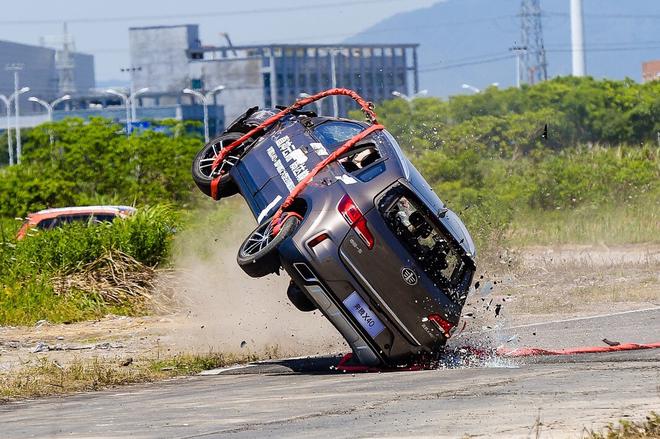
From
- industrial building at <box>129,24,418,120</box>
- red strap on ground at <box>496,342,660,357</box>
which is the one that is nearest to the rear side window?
red strap on ground at <box>496,342,660,357</box>

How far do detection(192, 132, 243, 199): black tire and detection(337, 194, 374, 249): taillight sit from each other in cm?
402

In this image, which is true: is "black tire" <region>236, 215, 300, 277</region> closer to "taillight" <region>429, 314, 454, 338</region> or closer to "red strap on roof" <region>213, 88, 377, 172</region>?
"taillight" <region>429, 314, 454, 338</region>

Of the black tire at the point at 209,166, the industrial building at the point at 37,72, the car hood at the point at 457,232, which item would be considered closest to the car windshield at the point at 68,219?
the black tire at the point at 209,166

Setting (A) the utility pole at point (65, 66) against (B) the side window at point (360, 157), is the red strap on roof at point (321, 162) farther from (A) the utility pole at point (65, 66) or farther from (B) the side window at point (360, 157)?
(A) the utility pole at point (65, 66)

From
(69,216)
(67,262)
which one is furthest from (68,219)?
(67,262)

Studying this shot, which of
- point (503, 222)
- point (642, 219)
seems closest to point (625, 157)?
point (642, 219)

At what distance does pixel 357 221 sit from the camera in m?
12.9

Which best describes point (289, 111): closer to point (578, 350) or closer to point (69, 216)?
point (578, 350)

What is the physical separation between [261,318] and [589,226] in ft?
47.8

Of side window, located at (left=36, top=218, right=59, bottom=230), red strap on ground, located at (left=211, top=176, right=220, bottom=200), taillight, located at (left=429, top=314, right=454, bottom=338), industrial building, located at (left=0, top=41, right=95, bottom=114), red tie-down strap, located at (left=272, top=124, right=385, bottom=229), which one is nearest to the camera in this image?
taillight, located at (left=429, top=314, right=454, bottom=338)

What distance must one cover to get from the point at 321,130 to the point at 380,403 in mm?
5190

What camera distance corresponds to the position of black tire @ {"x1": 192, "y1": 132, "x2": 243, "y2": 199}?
55.4 feet

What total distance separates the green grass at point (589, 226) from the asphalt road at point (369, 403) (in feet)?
49.2

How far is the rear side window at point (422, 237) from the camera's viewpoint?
1313 centimetres
